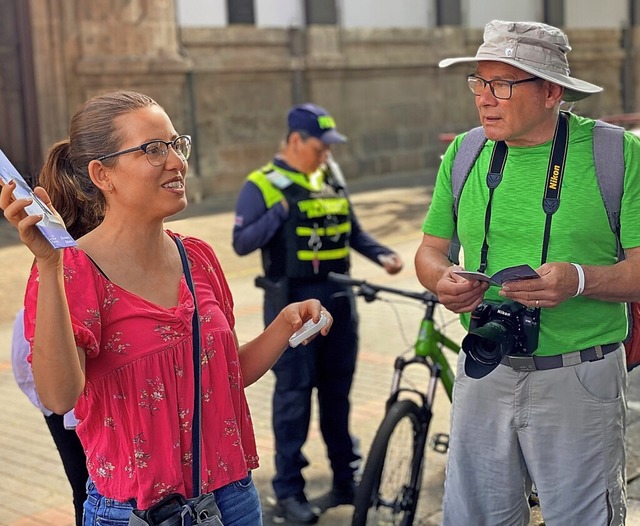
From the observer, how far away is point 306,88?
19312mm

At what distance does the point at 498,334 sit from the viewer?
3.00 meters

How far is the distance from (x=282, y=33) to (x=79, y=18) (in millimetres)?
4373

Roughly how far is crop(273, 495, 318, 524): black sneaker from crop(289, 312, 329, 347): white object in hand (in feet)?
7.59

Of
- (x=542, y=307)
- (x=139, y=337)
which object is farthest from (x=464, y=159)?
(x=139, y=337)

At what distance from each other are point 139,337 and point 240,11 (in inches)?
644

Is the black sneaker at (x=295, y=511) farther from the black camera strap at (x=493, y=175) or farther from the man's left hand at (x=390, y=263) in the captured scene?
the black camera strap at (x=493, y=175)

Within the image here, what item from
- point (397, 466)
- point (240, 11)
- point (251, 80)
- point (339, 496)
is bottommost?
point (339, 496)

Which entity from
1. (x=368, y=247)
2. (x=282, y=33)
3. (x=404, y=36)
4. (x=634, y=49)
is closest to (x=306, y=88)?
(x=282, y=33)

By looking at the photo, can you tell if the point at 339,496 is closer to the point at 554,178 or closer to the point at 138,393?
the point at 554,178

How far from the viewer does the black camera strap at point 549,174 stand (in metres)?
3.03

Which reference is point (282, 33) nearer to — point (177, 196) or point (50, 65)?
point (50, 65)

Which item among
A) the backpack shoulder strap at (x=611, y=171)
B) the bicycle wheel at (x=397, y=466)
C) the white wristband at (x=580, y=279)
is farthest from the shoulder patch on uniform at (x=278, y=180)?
the white wristband at (x=580, y=279)

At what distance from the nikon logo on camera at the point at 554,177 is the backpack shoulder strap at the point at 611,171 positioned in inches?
4.3

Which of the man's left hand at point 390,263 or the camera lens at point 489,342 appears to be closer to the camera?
the camera lens at point 489,342
